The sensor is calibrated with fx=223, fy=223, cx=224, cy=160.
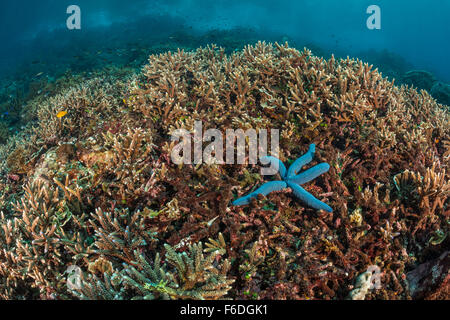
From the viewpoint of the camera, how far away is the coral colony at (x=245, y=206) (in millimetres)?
2520

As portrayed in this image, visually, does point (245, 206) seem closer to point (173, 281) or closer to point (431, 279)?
point (173, 281)

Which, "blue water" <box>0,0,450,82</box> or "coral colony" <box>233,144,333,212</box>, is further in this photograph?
"blue water" <box>0,0,450,82</box>

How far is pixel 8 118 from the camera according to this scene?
1116 centimetres

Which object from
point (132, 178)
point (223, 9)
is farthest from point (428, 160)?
point (223, 9)

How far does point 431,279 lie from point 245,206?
216 cm

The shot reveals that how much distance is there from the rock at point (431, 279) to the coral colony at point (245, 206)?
0.05 ft

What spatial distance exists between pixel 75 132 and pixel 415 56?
73536mm

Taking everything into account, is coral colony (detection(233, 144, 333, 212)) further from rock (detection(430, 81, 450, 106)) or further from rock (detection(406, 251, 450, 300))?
rock (detection(430, 81, 450, 106))

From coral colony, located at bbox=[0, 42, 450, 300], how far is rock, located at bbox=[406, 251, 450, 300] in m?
0.01

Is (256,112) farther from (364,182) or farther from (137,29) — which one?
(137,29)

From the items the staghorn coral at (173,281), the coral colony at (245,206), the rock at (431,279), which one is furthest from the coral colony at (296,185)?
the rock at (431,279)

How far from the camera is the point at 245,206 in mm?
3168

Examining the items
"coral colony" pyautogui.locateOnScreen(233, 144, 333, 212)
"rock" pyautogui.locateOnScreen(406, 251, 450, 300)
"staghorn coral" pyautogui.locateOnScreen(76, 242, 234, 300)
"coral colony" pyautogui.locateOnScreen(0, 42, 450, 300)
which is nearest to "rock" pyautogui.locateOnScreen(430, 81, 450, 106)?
"coral colony" pyautogui.locateOnScreen(0, 42, 450, 300)

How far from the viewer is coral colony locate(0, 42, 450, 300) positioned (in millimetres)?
2520
